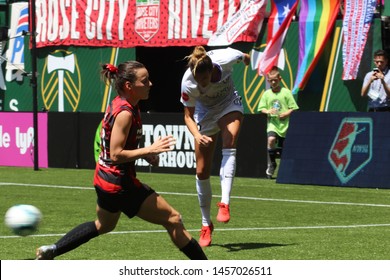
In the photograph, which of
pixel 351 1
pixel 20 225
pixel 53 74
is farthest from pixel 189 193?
pixel 53 74

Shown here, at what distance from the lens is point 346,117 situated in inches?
810

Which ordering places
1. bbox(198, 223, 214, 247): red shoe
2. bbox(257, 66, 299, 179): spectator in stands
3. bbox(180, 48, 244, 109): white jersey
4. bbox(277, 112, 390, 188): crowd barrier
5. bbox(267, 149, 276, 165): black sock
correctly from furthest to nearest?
bbox(257, 66, 299, 179): spectator in stands, bbox(267, 149, 276, 165): black sock, bbox(277, 112, 390, 188): crowd barrier, bbox(180, 48, 244, 109): white jersey, bbox(198, 223, 214, 247): red shoe

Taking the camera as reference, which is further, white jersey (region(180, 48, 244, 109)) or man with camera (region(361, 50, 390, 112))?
man with camera (region(361, 50, 390, 112))

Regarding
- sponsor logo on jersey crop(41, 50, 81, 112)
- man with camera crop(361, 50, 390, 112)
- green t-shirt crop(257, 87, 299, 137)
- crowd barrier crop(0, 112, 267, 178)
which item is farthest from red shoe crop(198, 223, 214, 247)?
sponsor logo on jersey crop(41, 50, 81, 112)

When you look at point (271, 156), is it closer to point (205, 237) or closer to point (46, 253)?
point (205, 237)

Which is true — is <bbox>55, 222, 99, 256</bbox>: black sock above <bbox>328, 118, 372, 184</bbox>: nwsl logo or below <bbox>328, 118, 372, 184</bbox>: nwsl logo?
above

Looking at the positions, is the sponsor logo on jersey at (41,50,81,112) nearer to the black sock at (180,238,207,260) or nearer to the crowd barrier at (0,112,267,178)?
the crowd barrier at (0,112,267,178)

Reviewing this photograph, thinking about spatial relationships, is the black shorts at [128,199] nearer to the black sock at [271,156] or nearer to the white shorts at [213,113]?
the white shorts at [213,113]

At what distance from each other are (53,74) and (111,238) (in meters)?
18.9

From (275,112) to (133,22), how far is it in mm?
7256

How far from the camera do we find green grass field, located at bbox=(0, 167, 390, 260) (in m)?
11.6

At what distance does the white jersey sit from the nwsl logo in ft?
24.4

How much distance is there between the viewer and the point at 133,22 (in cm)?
2883

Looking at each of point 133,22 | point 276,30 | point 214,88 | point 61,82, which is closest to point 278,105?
point 276,30
